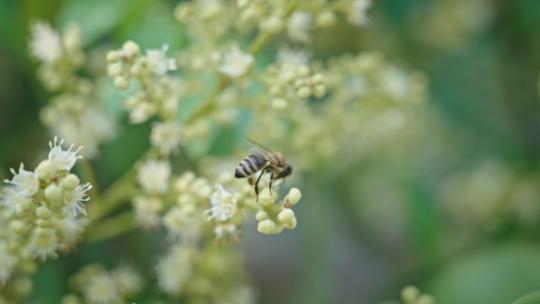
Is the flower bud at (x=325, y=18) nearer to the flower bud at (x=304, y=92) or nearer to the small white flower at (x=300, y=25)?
the small white flower at (x=300, y=25)

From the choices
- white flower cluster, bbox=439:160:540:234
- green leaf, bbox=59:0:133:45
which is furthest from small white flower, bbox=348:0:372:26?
white flower cluster, bbox=439:160:540:234

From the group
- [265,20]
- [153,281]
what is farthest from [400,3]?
[153,281]

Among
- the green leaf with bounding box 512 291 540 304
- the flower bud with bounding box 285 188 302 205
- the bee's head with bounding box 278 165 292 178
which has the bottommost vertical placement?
the green leaf with bounding box 512 291 540 304

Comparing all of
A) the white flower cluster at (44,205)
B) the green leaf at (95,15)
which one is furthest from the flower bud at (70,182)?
the green leaf at (95,15)

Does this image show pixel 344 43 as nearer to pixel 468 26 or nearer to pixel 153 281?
pixel 468 26

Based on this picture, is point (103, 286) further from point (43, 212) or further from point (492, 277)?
point (492, 277)

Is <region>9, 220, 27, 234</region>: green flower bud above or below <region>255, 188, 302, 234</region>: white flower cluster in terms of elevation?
above

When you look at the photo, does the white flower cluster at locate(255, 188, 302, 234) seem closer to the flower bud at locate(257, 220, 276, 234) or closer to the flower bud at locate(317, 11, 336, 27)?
the flower bud at locate(257, 220, 276, 234)
